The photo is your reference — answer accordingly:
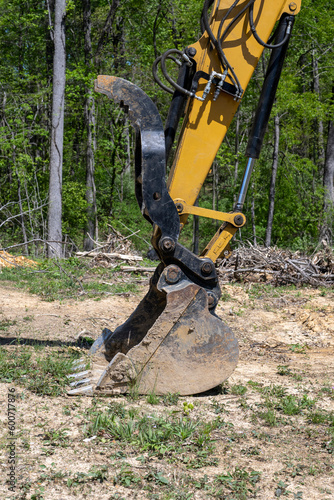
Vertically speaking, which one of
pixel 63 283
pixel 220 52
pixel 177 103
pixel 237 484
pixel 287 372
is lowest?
pixel 63 283

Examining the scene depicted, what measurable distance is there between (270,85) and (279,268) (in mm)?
5568

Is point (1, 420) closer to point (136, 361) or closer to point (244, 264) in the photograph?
point (136, 361)

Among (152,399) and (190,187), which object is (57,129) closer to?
(190,187)

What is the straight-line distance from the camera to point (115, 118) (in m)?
15.8

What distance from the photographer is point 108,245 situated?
33.3 feet

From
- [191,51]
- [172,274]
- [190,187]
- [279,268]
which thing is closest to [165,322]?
[172,274]

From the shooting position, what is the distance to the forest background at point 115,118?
13.8m

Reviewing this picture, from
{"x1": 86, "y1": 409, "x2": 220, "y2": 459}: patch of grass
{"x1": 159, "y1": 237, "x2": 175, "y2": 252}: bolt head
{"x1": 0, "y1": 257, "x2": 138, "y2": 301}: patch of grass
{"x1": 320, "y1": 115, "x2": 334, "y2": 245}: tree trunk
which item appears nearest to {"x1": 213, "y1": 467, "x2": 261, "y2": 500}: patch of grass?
{"x1": 86, "y1": 409, "x2": 220, "y2": 459}: patch of grass

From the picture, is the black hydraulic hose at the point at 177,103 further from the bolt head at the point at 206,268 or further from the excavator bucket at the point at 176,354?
the excavator bucket at the point at 176,354

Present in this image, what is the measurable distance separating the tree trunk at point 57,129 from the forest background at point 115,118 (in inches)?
58.8

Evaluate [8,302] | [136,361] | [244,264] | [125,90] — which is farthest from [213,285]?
[244,264]

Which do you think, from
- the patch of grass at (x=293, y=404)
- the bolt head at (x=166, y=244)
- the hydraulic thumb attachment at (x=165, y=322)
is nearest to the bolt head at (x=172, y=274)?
the hydraulic thumb attachment at (x=165, y=322)

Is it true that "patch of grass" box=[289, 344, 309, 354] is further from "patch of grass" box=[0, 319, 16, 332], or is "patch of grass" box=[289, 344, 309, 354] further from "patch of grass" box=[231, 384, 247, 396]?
"patch of grass" box=[0, 319, 16, 332]

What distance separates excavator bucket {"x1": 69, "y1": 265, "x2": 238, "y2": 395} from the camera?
3.50 metres
